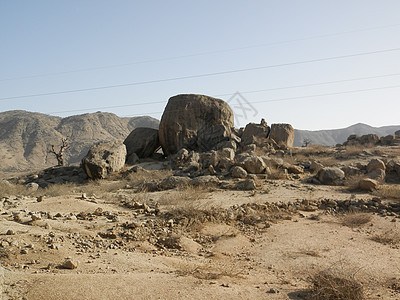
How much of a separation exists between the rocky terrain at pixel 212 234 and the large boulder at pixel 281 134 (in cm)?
347

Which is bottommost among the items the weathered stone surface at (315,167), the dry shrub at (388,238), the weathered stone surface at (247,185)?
the dry shrub at (388,238)

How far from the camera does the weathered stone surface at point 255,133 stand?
1514cm

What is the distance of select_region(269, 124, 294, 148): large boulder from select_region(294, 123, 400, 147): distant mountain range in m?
55.8

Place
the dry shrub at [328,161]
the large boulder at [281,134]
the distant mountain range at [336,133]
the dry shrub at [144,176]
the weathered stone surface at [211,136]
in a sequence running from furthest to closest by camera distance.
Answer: the distant mountain range at [336,133], the large boulder at [281,134], the weathered stone surface at [211,136], the dry shrub at [328,161], the dry shrub at [144,176]

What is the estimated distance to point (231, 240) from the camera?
538 centimetres

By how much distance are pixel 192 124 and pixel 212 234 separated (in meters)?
10.2

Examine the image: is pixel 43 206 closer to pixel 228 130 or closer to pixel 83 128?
pixel 228 130

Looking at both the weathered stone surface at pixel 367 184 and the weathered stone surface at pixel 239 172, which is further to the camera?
the weathered stone surface at pixel 239 172

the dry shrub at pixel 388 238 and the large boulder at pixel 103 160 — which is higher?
the large boulder at pixel 103 160

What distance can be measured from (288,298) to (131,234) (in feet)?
8.35

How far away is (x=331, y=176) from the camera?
31.2ft

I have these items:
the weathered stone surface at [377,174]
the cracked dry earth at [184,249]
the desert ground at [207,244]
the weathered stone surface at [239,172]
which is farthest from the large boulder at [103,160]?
the weathered stone surface at [377,174]

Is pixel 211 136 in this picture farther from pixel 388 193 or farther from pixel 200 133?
pixel 388 193

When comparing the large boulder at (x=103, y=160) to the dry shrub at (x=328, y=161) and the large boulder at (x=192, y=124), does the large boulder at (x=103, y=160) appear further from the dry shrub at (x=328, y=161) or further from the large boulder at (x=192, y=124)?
the dry shrub at (x=328, y=161)
